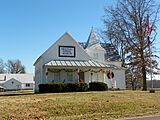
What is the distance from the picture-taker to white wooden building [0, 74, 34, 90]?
98625 millimetres

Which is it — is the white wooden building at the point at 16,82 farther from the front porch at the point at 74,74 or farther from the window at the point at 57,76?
the window at the point at 57,76

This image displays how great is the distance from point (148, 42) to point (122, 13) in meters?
6.01

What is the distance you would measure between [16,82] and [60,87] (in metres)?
72.0

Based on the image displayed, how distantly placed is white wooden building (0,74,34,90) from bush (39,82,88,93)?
6940 cm

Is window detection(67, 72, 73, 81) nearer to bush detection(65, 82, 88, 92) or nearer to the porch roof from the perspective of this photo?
the porch roof

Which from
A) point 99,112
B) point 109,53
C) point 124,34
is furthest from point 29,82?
point 99,112

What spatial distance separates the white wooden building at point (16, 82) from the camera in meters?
98.6

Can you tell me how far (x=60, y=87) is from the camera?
1177 inches

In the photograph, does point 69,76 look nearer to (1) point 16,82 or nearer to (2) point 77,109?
(2) point 77,109

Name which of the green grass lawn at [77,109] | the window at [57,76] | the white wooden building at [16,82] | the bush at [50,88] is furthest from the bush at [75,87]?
the white wooden building at [16,82]

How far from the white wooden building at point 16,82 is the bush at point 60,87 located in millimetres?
69400

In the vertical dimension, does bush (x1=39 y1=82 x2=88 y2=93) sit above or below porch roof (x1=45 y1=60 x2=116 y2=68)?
below

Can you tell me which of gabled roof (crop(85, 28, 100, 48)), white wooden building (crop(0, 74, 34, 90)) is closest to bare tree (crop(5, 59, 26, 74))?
white wooden building (crop(0, 74, 34, 90))

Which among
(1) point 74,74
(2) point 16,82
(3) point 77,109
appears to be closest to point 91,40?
(1) point 74,74
